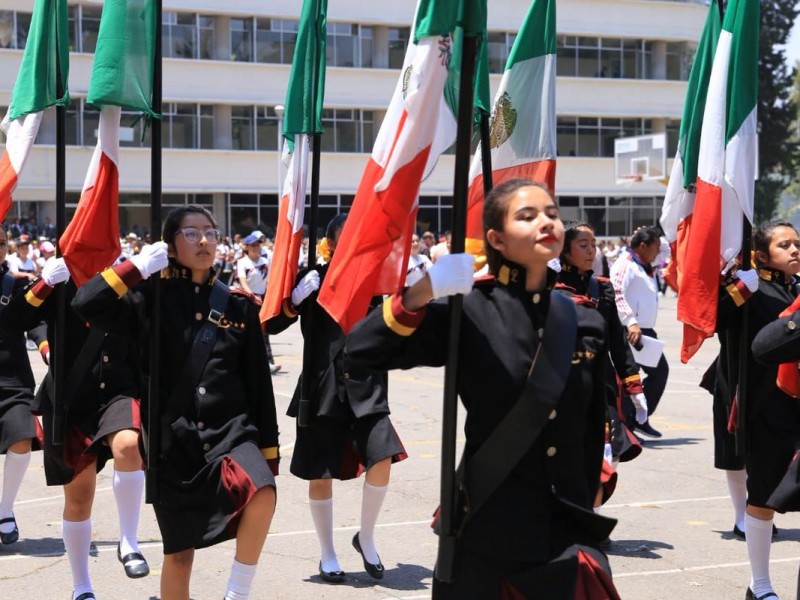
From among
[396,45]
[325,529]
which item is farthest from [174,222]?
[396,45]

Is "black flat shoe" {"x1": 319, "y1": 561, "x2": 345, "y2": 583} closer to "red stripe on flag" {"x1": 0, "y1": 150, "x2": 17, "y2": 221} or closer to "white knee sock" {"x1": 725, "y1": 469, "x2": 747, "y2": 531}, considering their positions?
"white knee sock" {"x1": 725, "y1": 469, "x2": 747, "y2": 531}

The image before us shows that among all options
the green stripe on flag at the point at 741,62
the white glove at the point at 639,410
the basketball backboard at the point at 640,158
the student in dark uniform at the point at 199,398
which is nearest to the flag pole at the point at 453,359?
the student in dark uniform at the point at 199,398

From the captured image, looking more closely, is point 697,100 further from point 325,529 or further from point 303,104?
point 325,529

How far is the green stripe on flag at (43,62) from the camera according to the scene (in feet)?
24.8

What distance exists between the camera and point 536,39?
6.79 meters

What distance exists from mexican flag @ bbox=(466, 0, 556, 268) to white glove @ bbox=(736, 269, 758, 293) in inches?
45.3

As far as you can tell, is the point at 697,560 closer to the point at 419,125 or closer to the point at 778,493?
the point at 778,493

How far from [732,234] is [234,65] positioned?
4141 centimetres

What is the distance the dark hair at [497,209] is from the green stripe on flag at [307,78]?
3985 millimetres

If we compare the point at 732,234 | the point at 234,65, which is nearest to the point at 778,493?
the point at 732,234

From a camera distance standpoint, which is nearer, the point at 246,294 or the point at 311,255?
the point at 246,294

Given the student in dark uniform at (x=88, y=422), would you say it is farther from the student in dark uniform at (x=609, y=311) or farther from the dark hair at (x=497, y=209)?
the dark hair at (x=497, y=209)

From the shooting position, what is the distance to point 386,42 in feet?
161

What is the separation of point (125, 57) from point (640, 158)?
43152 mm
